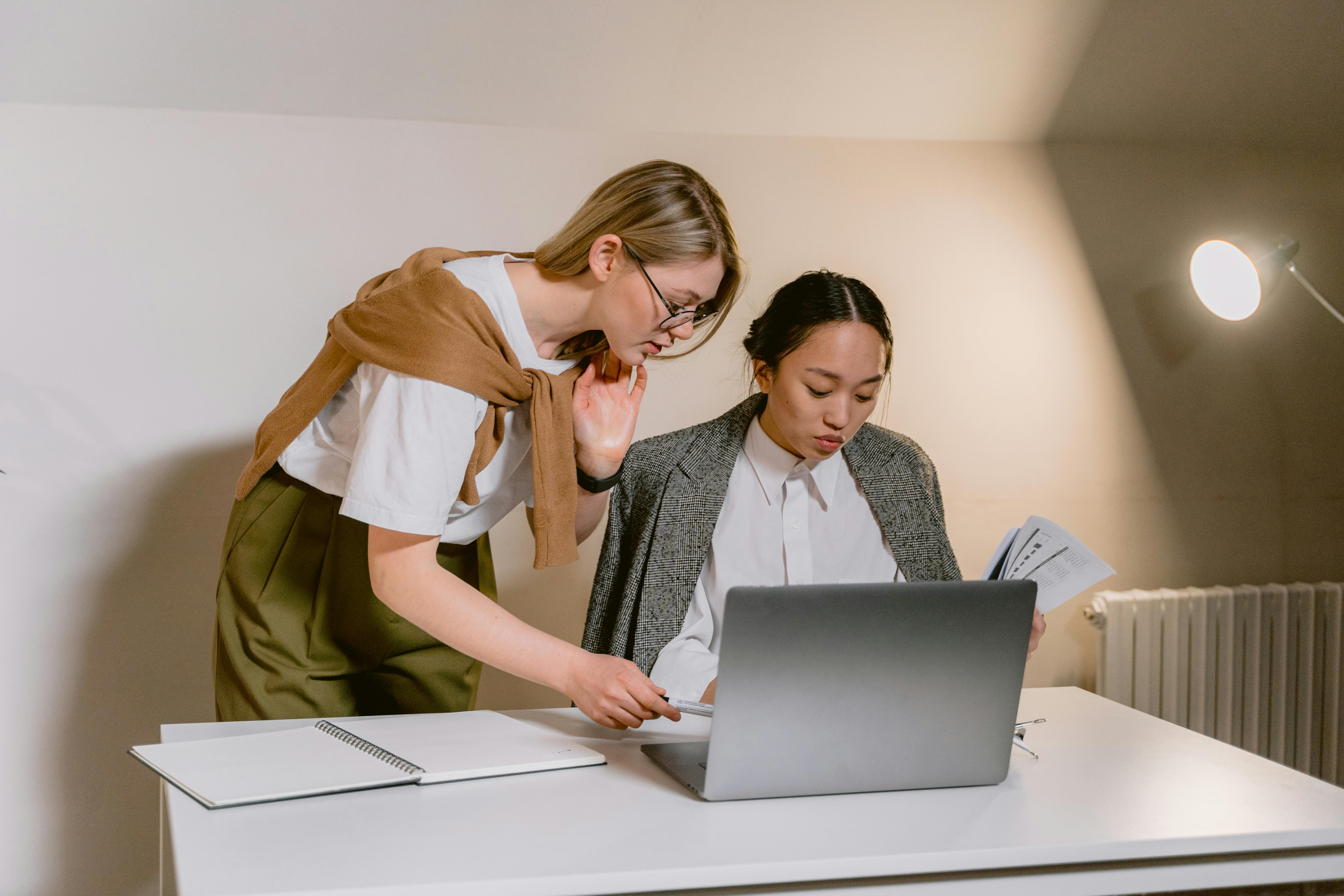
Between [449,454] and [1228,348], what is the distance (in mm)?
2282

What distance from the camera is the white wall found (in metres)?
1.98

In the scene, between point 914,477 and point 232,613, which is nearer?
point 232,613

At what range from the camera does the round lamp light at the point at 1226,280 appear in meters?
2.24

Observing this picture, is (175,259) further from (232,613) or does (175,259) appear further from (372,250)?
(232,613)

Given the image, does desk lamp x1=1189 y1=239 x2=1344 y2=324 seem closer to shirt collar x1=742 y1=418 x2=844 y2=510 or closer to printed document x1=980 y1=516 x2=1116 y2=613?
shirt collar x1=742 y1=418 x2=844 y2=510

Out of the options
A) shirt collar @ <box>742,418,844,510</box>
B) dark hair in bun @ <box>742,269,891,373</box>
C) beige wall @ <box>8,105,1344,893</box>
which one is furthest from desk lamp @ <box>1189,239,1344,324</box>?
shirt collar @ <box>742,418,844,510</box>

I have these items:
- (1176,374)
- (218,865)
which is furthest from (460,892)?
(1176,374)

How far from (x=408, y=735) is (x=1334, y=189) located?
2791 millimetres

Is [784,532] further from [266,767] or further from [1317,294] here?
[1317,294]

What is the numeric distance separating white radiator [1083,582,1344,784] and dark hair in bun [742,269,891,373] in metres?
1.22

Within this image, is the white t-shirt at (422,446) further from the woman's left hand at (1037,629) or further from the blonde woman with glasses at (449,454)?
the woman's left hand at (1037,629)

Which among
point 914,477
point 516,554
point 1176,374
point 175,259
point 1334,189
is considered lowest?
point 516,554

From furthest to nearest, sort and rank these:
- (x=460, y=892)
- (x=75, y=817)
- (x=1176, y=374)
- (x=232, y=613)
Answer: (x=1176, y=374) < (x=75, y=817) < (x=232, y=613) < (x=460, y=892)

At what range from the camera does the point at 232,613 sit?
4.58 ft
